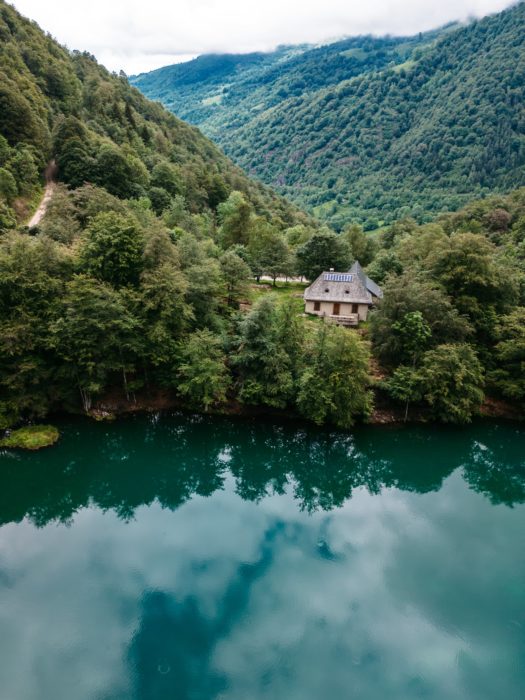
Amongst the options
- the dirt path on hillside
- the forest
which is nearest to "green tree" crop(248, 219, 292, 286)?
the forest

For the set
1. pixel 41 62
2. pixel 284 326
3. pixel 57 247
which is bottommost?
pixel 284 326

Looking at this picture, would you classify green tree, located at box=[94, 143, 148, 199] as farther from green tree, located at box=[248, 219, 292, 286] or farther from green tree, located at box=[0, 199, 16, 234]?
green tree, located at box=[248, 219, 292, 286]

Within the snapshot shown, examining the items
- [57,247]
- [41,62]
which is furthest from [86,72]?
[57,247]

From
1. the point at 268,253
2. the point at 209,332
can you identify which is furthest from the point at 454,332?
the point at 268,253

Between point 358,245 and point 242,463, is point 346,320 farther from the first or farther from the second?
point 358,245

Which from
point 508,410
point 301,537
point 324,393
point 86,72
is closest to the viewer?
point 301,537

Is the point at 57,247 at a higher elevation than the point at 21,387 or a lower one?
higher

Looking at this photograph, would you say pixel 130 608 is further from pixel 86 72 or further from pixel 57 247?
pixel 86 72
